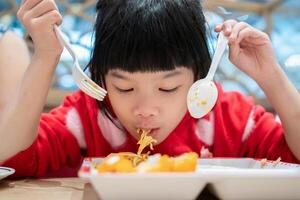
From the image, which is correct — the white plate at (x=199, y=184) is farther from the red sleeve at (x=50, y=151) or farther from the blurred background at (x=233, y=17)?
the blurred background at (x=233, y=17)

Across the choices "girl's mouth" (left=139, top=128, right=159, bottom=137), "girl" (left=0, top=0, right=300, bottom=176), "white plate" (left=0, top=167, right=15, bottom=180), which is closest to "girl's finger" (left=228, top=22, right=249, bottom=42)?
"girl" (left=0, top=0, right=300, bottom=176)

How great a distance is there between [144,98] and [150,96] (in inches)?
0.5

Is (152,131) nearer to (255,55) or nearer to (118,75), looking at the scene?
(118,75)

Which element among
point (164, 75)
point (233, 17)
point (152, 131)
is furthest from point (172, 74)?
point (233, 17)

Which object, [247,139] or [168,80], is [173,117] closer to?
[168,80]

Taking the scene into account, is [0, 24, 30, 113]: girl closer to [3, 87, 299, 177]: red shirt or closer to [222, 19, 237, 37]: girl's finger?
[3, 87, 299, 177]: red shirt

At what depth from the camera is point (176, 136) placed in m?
1.00

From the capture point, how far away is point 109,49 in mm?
816

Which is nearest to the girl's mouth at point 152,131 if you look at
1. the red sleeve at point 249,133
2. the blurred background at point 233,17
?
the red sleeve at point 249,133

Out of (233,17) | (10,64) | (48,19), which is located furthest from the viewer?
(233,17)

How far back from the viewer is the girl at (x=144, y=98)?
0.80 m

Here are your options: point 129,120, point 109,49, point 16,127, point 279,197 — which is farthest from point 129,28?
point 279,197

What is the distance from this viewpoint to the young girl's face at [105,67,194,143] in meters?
0.78

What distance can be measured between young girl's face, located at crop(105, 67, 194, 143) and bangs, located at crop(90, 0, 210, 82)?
15 millimetres
